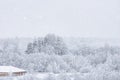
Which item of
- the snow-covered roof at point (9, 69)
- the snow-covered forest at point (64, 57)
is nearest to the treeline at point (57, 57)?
the snow-covered forest at point (64, 57)

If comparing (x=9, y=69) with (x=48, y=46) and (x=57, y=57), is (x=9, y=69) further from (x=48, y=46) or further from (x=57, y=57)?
(x=48, y=46)

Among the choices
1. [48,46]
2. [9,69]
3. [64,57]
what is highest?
[48,46]

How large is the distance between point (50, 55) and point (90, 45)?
1.13 metres

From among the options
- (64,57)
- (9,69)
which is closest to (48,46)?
(64,57)

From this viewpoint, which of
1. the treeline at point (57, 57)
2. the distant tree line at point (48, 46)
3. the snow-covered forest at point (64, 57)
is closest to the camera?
the snow-covered forest at point (64, 57)

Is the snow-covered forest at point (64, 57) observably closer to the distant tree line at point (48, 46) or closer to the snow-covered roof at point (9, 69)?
the distant tree line at point (48, 46)

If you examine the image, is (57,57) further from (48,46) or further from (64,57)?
(48,46)

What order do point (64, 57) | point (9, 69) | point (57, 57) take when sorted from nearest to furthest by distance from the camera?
1. point (9, 69)
2. point (57, 57)
3. point (64, 57)

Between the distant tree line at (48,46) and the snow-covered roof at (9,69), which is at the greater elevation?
the distant tree line at (48,46)

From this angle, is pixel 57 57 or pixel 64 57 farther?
pixel 64 57

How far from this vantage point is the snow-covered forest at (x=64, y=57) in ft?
26.5

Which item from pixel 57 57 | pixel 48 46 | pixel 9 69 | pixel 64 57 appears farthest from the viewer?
pixel 48 46

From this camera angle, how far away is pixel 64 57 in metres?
9.03

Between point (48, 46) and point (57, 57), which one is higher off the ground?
point (48, 46)
